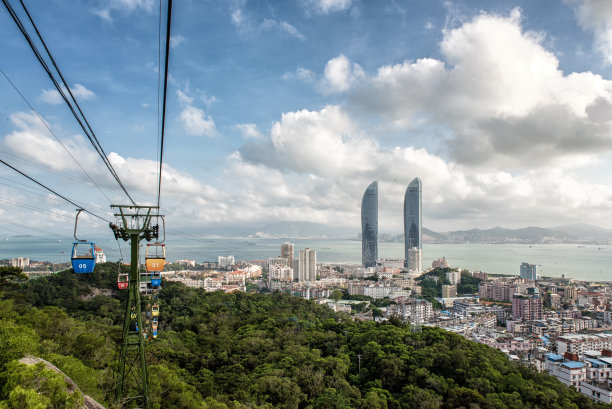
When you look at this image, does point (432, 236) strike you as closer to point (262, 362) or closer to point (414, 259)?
point (414, 259)

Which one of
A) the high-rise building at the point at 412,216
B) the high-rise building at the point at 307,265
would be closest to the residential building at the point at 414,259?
the high-rise building at the point at 412,216

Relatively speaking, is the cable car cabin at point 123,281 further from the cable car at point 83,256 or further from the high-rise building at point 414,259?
the high-rise building at point 414,259

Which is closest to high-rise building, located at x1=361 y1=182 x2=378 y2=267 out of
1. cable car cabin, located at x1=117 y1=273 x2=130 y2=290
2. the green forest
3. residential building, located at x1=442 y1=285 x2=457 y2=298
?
residential building, located at x1=442 y1=285 x2=457 y2=298

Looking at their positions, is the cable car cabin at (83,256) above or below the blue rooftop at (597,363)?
above

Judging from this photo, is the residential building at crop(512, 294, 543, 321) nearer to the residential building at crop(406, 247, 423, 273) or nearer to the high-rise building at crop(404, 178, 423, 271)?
the residential building at crop(406, 247, 423, 273)

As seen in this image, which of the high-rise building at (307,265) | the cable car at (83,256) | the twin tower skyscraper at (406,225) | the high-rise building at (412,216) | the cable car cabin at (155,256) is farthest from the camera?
the high-rise building at (412,216)

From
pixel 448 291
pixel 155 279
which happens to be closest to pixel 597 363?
pixel 155 279

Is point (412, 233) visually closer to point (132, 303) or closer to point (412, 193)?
point (412, 193)

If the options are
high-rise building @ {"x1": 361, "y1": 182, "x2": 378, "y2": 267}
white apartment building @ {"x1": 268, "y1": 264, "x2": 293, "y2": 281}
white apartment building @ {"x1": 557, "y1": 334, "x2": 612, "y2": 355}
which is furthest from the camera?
high-rise building @ {"x1": 361, "y1": 182, "x2": 378, "y2": 267}
